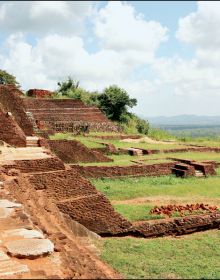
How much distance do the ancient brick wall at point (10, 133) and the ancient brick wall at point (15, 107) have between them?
2840 mm

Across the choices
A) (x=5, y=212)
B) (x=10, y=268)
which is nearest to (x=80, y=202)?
(x=5, y=212)

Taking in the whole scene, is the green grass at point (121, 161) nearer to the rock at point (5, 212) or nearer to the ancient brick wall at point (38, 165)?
the ancient brick wall at point (38, 165)

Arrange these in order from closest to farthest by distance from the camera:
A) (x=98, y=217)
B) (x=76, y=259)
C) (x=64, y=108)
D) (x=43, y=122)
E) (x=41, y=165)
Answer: (x=76, y=259) < (x=98, y=217) < (x=41, y=165) < (x=43, y=122) < (x=64, y=108)

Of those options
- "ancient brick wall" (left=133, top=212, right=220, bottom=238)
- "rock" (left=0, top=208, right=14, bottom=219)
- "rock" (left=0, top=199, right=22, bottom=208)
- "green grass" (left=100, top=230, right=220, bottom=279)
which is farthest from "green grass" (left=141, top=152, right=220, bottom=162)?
"rock" (left=0, top=208, right=14, bottom=219)

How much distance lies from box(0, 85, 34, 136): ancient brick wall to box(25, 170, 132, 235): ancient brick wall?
8139 mm

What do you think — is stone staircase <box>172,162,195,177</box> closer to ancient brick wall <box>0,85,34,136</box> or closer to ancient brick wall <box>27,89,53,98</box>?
ancient brick wall <box>0,85,34,136</box>

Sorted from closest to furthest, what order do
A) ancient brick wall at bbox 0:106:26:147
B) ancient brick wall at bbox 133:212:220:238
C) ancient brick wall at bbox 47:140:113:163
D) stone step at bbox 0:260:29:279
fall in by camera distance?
1. stone step at bbox 0:260:29:279
2. ancient brick wall at bbox 133:212:220:238
3. ancient brick wall at bbox 0:106:26:147
4. ancient brick wall at bbox 47:140:113:163

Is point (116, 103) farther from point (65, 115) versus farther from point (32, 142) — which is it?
point (32, 142)

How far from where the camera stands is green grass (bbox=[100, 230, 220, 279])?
22.8ft

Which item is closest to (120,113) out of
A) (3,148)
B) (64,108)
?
(64,108)

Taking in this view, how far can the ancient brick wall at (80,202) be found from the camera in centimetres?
947

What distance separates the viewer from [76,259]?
204 inches

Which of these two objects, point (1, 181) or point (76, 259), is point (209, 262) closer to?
point (76, 259)

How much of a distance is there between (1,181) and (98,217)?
94.1 inches
